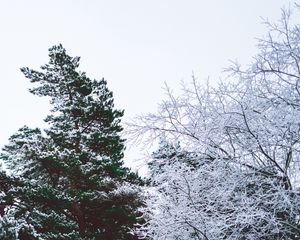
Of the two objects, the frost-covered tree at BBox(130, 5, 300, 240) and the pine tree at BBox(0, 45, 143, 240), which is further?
the pine tree at BBox(0, 45, 143, 240)

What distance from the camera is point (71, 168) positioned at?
14312 mm

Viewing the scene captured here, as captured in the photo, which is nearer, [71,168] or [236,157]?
[236,157]

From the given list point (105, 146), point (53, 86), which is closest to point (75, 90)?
point (53, 86)

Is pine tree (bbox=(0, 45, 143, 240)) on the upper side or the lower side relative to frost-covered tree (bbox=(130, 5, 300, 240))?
upper

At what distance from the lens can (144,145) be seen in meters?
4.68

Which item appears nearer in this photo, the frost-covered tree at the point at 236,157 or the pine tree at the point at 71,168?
the frost-covered tree at the point at 236,157

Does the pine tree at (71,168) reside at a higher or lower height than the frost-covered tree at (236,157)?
higher

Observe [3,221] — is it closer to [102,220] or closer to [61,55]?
[102,220]

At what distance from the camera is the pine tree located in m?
12.8

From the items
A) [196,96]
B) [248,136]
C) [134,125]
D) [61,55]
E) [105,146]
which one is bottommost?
[248,136]

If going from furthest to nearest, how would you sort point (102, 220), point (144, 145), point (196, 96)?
point (102, 220) < point (196, 96) < point (144, 145)

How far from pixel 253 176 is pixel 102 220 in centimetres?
1183

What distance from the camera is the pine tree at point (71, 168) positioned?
12.8 m

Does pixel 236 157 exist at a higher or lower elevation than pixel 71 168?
lower
